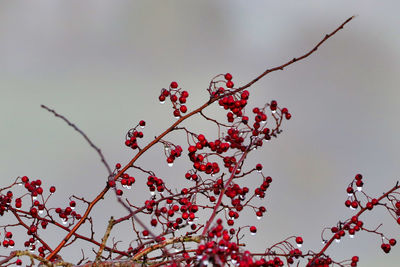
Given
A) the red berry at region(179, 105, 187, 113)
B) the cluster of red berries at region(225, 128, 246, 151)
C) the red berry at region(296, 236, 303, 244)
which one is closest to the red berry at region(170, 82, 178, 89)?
the red berry at region(179, 105, 187, 113)

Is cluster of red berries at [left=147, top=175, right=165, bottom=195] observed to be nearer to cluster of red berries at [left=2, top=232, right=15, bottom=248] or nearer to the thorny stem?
the thorny stem

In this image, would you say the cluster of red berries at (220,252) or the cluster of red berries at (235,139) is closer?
the cluster of red berries at (220,252)

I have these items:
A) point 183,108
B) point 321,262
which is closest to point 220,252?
point 321,262

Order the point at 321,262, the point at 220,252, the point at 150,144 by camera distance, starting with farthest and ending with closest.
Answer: the point at 150,144, the point at 321,262, the point at 220,252

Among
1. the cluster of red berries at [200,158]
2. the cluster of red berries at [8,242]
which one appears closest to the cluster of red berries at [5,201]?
the cluster of red berries at [8,242]

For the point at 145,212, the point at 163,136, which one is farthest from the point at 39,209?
the point at 163,136

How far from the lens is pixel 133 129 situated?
1.76 meters

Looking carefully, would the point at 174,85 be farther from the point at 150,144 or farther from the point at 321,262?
the point at 321,262

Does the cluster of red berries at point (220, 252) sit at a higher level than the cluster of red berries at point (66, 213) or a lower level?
lower

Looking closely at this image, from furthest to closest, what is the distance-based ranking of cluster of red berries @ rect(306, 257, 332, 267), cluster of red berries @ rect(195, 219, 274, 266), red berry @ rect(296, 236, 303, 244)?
1. red berry @ rect(296, 236, 303, 244)
2. cluster of red berries @ rect(306, 257, 332, 267)
3. cluster of red berries @ rect(195, 219, 274, 266)

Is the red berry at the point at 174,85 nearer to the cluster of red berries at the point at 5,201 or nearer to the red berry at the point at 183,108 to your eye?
the red berry at the point at 183,108


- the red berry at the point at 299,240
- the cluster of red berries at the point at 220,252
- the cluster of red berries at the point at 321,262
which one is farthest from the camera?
the red berry at the point at 299,240

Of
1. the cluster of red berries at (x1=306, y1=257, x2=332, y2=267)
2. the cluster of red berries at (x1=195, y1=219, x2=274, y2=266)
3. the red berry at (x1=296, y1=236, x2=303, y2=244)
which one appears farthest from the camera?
the red berry at (x1=296, y1=236, x2=303, y2=244)

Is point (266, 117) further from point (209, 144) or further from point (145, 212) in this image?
point (145, 212)
